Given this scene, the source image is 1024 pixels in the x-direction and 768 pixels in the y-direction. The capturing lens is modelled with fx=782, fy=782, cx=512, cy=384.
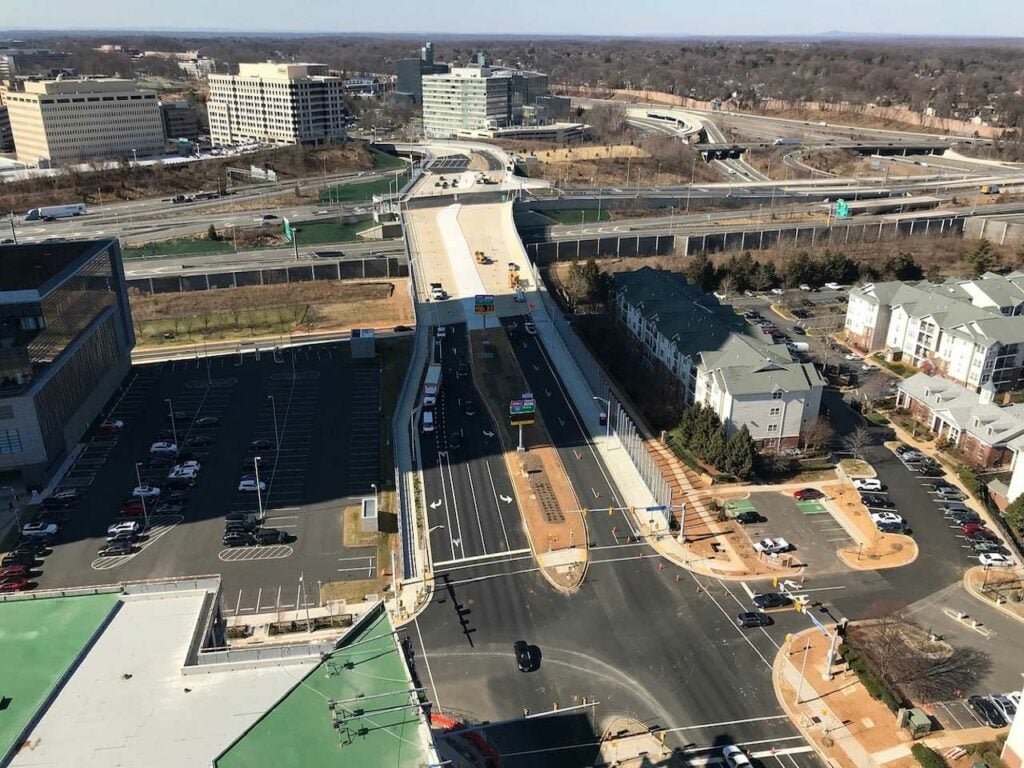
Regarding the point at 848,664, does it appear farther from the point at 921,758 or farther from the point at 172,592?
the point at 172,592

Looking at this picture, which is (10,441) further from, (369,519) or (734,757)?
(734,757)

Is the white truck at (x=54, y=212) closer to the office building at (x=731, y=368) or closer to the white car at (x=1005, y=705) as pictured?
the office building at (x=731, y=368)

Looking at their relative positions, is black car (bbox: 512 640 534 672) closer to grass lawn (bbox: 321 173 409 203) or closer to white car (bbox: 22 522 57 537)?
white car (bbox: 22 522 57 537)

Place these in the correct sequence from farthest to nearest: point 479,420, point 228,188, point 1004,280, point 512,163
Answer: point 512,163 < point 228,188 < point 1004,280 < point 479,420

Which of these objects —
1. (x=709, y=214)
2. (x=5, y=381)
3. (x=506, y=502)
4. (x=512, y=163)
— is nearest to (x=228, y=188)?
(x=512, y=163)

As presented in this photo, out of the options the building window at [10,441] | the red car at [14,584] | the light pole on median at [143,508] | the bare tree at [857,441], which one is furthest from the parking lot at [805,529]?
the building window at [10,441]

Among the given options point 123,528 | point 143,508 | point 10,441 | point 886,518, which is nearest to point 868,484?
point 886,518
